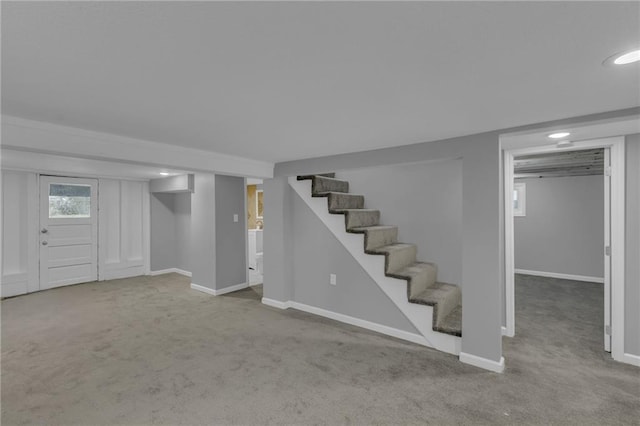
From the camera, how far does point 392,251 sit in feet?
10.8

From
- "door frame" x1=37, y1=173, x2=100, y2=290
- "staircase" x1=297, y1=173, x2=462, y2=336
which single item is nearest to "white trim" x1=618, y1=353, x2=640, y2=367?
"staircase" x1=297, y1=173, x2=462, y2=336

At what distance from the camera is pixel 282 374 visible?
8.00 ft

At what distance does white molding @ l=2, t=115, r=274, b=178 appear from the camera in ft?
6.72

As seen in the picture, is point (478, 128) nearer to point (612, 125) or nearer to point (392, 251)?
point (612, 125)

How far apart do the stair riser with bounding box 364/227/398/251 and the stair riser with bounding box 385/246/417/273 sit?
25 cm

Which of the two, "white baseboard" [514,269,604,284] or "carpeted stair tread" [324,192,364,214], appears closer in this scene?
"carpeted stair tread" [324,192,364,214]

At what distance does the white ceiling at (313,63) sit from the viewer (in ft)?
3.17

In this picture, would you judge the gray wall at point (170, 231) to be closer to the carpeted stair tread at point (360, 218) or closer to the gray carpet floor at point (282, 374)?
the gray carpet floor at point (282, 374)

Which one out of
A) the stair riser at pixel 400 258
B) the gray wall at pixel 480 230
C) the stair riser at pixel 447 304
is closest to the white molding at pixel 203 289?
the stair riser at pixel 400 258

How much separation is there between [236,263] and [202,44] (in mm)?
4357

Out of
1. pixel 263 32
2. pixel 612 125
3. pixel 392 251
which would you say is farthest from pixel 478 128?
pixel 263 32

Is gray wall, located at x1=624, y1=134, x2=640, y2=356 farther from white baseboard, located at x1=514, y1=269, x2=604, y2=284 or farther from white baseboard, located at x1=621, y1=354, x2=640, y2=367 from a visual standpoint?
white baseboard, located at x1=514, y1=269, x2=604, y2=284

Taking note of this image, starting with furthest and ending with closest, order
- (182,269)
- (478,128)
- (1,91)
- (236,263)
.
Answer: (182,269) < (236,263) < (478,128) < (1,91)

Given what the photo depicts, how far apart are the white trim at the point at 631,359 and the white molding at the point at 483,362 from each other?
3.62 feet
